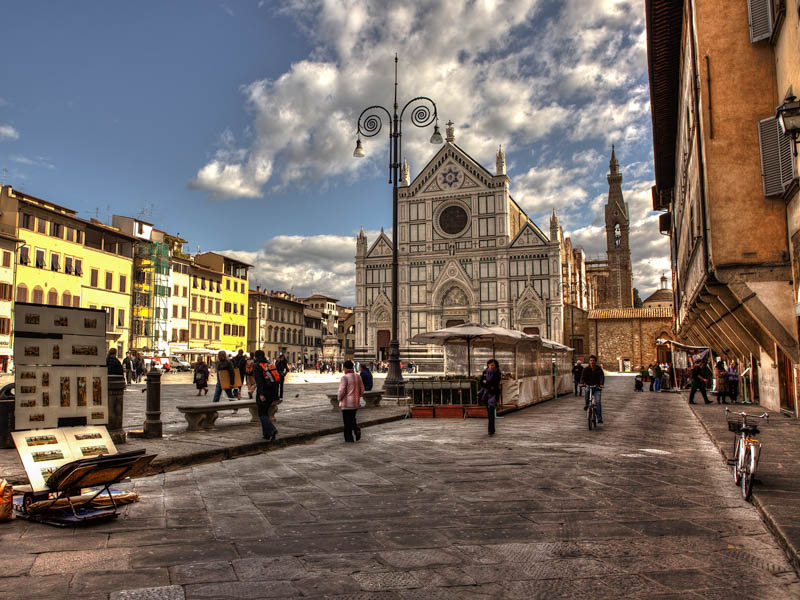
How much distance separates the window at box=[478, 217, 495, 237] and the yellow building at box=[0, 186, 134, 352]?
97.2 feet

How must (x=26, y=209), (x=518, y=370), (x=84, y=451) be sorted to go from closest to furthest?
(x=84, y=451) < (x=518, y=370) < (x=26, y=209)

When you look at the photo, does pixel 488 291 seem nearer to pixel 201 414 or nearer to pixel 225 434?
pixel 201 414

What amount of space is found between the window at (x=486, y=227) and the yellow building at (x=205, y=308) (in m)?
24.7

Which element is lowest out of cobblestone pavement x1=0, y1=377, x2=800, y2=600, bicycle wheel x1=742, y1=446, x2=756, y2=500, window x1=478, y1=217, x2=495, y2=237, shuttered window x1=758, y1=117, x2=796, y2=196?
cobblestone pavement x1=0, y1=377, x2=800, y2=600

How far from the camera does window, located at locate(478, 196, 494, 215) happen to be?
56.6m

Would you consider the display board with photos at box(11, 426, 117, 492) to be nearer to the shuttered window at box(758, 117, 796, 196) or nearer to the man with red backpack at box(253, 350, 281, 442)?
the man with red backpack at box(253, 350, 281, 442)

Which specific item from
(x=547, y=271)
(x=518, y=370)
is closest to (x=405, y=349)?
(x=547, y=271)

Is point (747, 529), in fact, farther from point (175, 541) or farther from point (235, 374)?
point (235, 374)

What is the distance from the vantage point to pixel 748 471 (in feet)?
18.5

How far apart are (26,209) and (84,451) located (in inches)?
1461

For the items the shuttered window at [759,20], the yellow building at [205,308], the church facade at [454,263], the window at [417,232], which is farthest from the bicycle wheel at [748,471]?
the window at [417,232]

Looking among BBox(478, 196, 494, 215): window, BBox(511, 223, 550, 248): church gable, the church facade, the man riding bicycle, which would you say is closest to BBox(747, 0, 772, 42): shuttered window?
the man riding bicycle

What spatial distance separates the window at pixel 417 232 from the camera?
5891cm

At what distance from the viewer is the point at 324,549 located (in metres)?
4.23
